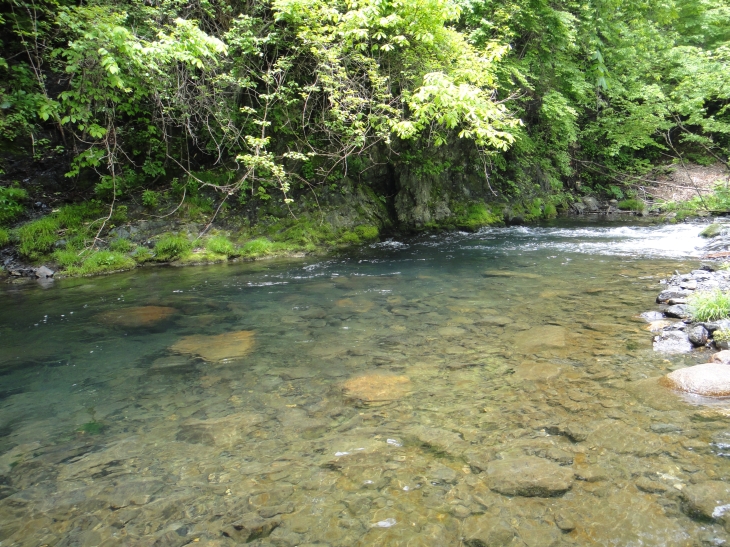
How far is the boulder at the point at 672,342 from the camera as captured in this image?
4.69 meters

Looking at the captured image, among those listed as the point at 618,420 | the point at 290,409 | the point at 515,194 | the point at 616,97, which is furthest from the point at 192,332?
the point at 616,97

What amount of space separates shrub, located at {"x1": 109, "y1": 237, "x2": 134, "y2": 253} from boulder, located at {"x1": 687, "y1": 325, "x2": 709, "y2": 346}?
36.3 ft

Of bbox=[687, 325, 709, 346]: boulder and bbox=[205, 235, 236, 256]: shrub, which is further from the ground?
bbox=[205, 235, 236, 256]: shrub

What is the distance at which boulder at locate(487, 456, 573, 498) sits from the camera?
8.97ft

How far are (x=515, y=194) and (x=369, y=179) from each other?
22.3ft

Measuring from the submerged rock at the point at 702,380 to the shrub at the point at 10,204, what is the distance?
13150 millimetres

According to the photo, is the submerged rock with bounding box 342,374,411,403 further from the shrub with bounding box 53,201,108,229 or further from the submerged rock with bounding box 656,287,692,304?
the shrub with bounding box 53,201,108,229

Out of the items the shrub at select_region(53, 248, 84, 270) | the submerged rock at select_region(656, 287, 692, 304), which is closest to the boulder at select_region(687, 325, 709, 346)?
the submerged rock at select_region(656, 287, 692, 304)

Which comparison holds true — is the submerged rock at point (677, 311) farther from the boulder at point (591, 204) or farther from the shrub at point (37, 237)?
the boulder at point (591, 204)

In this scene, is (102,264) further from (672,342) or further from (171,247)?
(672,342)

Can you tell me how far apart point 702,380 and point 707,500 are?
5.16ft

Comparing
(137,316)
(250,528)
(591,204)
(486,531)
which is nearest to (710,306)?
(486,531)

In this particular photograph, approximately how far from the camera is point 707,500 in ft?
8.37

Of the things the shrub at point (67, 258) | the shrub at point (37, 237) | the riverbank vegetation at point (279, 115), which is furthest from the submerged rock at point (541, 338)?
the shrub at point (37, 237)
